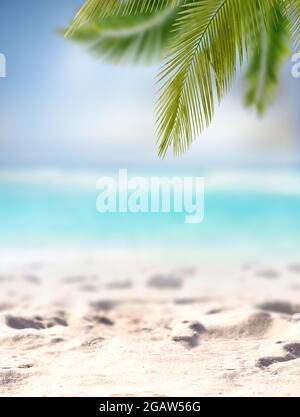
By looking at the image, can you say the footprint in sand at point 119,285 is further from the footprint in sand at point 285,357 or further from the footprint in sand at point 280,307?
the footprint in sand at point 285,357

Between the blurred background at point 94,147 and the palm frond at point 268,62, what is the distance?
0.18m

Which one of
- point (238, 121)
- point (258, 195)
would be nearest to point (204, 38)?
point (238, 121)

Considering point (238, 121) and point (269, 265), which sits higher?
point (238, 121)

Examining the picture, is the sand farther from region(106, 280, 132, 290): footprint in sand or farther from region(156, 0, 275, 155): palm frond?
region(156, 0, 275, 155): palm frond

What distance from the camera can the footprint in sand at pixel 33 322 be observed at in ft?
14.1

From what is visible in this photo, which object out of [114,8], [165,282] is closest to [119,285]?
[165,282]

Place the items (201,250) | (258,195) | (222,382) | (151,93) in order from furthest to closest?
1. (201,250)
2. (258,195)
3. (151,93)
4. (222,382)

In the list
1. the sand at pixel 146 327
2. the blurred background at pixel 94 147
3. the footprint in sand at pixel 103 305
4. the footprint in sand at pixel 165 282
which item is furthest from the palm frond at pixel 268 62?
the footprint in sand at pixel 103 305

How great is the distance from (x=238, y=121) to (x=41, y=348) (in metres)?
2.44

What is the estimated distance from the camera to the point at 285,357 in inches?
139

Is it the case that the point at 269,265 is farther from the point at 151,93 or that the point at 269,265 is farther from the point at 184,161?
the point at 151,93

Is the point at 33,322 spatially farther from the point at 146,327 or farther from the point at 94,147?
the point at 94,147

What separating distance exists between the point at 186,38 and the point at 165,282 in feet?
11.0
